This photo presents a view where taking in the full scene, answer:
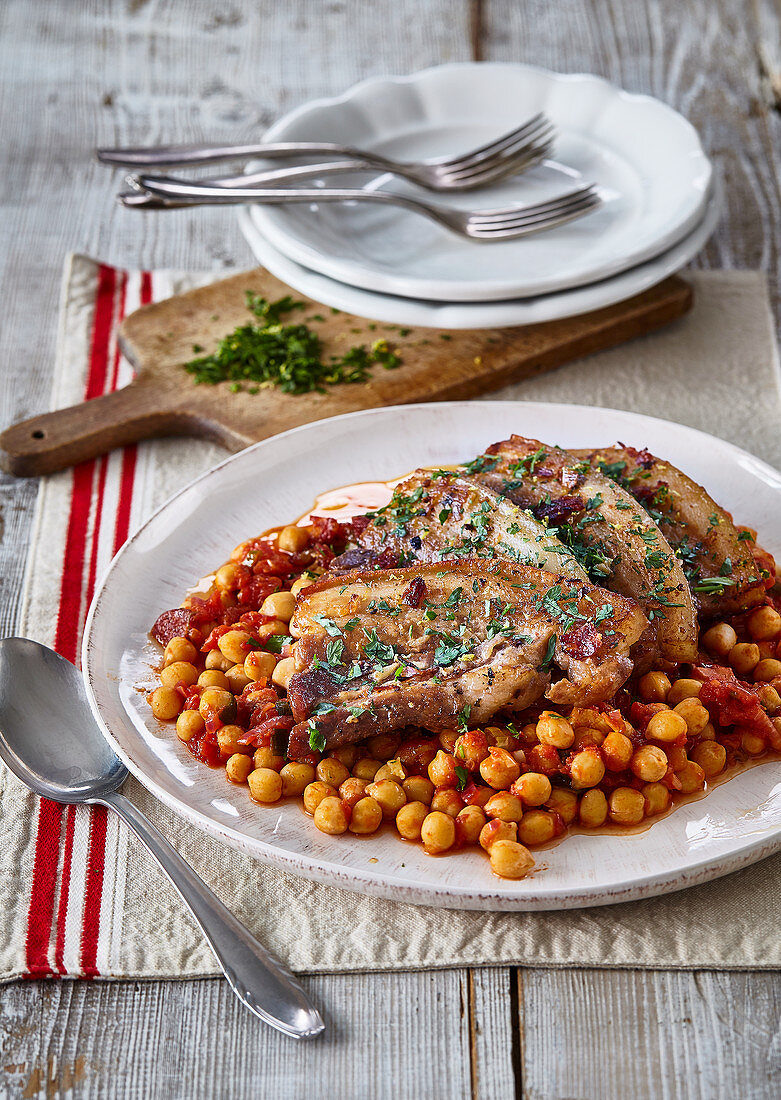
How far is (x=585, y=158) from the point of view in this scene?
750 cm

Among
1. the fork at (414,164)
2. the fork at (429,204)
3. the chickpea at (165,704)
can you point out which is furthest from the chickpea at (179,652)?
the fork at (414,164)

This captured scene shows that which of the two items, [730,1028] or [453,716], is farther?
[453,716]

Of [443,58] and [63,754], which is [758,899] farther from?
[443,58]

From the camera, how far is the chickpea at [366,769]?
12.8ft

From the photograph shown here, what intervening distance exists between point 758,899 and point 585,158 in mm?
5403

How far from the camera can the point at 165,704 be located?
4.07 metres

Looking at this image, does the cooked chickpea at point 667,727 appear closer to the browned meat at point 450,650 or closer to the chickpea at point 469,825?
the browned meat at point 450,650

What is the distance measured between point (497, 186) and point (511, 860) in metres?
5.28

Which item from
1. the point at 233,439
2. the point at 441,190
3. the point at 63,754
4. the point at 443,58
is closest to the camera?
the point at 63,754

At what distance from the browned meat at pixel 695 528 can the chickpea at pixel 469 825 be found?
1329 mm

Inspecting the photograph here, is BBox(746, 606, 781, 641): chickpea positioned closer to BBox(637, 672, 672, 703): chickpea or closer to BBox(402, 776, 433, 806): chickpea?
BBox(637, 672, 672, 703): chickpea

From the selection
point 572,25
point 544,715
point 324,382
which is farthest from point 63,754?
point 572,25

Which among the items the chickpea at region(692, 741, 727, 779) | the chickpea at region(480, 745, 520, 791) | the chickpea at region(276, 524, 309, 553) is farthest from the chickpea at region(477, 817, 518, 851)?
the chickpea at region(276, 524, 309, 553)

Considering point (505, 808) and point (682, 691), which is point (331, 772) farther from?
point (682, 691)
